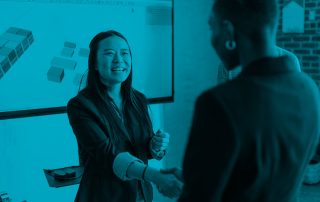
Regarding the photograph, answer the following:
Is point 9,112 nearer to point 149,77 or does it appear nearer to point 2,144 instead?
point 2,144

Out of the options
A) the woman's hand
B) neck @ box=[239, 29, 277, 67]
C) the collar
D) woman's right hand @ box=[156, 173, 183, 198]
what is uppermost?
neck @ box=[239, 29, 277, 67]

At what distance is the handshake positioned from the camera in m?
1.33

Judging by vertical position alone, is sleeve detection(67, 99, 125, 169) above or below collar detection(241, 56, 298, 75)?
below

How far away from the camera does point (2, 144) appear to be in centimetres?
274

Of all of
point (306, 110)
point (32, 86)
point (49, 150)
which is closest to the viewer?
point (306, 110)

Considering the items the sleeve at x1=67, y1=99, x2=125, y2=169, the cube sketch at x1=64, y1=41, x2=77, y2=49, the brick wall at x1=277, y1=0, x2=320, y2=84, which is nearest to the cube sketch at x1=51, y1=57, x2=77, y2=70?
the cube sketch at x1=64, y1=41, x2=77, y2=49

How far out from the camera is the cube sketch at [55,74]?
2.88 metres

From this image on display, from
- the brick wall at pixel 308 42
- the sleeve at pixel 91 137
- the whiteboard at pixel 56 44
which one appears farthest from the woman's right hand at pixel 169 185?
the brick wall at pixel 308 42

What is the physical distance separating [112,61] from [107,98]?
17 centimetres

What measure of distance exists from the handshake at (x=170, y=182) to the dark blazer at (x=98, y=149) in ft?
0.82

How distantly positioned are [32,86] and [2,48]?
342mm

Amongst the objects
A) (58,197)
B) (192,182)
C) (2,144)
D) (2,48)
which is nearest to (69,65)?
(2,48)

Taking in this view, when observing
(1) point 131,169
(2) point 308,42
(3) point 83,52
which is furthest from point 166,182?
(2) point 308,42

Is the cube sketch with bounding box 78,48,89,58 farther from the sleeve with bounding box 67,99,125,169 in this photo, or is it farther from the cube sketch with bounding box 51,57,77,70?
the sleeve with bounding box 67,99,125,169
